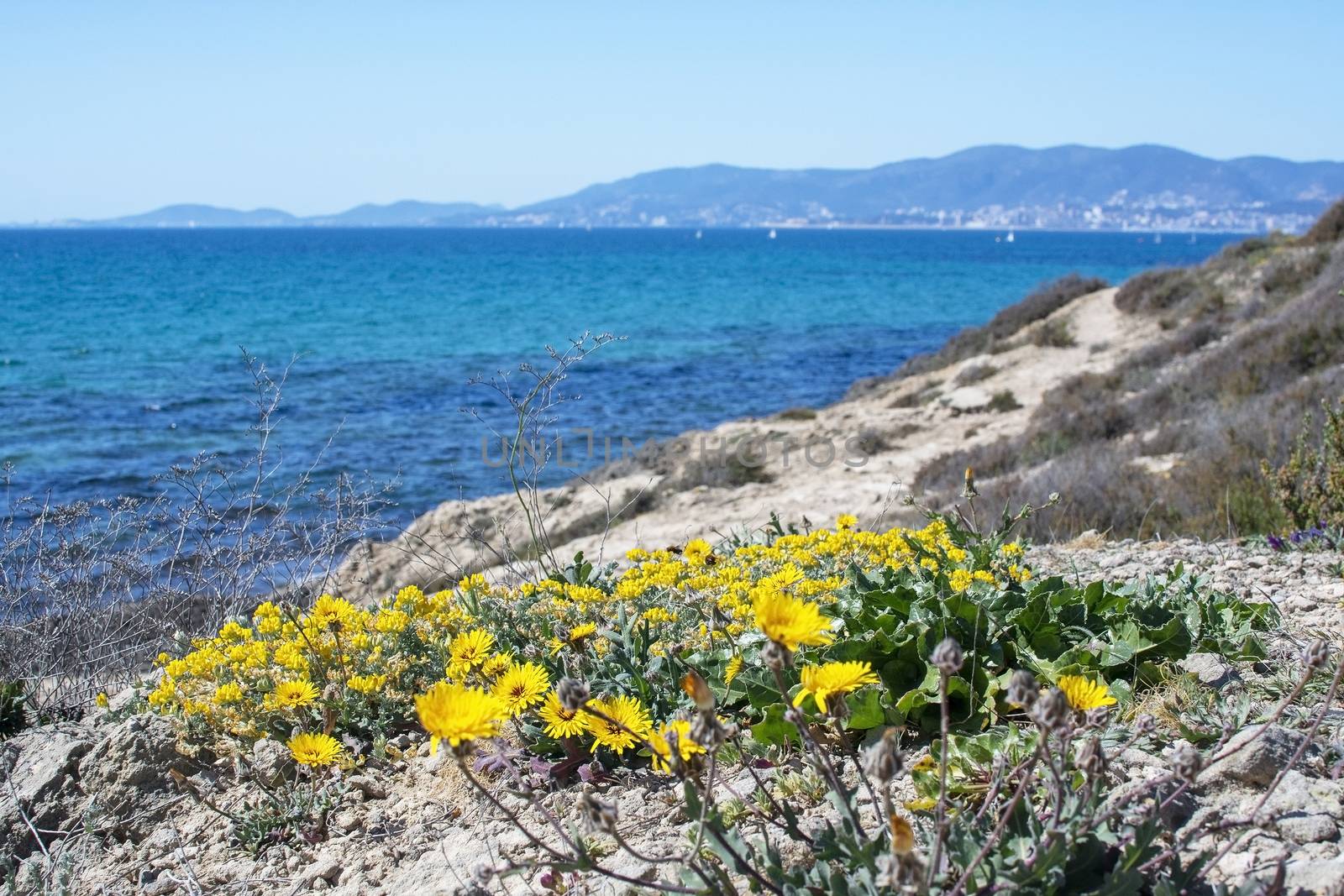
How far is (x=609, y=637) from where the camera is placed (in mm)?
3279

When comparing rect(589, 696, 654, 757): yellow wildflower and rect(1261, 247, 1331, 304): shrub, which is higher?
rect(1261, 247, 1331, 304): shrub

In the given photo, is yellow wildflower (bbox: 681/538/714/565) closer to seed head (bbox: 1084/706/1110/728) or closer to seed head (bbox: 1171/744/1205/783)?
seed head (bbox: 1084/706/1110/728)

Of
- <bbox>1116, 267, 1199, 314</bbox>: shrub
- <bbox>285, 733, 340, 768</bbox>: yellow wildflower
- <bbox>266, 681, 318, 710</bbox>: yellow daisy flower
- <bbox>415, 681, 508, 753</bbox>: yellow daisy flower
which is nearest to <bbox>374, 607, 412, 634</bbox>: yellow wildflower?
<bbox>266, 681, 318, 710</bbox>: yellow daisy flower

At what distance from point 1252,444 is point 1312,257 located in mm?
14022

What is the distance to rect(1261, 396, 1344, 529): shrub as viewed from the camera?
539cm

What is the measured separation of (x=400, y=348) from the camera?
3011 cm

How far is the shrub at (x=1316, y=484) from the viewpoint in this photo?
539 centimetres

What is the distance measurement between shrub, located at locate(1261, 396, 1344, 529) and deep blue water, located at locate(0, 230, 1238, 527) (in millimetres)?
5083

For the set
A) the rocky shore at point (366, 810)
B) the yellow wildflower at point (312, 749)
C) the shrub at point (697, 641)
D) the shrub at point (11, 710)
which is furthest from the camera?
the shrub at point (11, 710)

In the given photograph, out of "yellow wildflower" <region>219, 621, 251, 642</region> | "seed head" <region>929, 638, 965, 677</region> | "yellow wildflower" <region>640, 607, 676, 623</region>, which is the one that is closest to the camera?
"seed head" <region>929, 638, 965, 677</region>

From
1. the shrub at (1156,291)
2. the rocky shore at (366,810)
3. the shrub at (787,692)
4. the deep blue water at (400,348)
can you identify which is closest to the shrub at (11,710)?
the rocky shore at (366,810)

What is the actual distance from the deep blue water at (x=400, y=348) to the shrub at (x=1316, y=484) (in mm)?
5083

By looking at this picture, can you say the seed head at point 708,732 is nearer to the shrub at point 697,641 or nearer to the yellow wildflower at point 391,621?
the shrub at point 697,641

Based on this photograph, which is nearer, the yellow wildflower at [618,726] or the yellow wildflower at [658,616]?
the yellow wildflower at [618,726]
